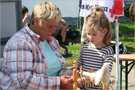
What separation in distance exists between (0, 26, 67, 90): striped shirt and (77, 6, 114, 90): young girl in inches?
19.7

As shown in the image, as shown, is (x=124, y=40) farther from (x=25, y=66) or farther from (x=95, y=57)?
(x=25, y=66)

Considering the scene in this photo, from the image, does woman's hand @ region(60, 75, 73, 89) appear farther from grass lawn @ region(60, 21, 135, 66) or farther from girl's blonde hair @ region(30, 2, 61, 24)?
grass lawn @ region(60, 21, 135, 66)

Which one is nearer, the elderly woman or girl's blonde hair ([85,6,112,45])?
the elderly woman

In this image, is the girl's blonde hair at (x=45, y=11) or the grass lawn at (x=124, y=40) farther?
the grass lawn at (x=124, y=40)

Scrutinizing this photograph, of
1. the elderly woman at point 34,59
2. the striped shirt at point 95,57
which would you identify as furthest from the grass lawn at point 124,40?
the elderly woman at point 34,59

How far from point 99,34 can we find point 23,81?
35.3 inches

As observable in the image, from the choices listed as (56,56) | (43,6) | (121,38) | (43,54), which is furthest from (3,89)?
(121,38)

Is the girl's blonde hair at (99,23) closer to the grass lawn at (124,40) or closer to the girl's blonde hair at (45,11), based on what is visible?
the girl's blonde hair at (45,11)

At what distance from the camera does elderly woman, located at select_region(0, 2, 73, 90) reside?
1709 mm

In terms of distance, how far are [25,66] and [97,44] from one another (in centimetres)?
85

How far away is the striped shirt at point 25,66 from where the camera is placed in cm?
170

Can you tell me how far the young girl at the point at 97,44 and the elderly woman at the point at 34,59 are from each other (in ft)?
1.22

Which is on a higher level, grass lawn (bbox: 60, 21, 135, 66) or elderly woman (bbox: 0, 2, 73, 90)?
elderly woman (bbox: 0, 2, 73, 90)

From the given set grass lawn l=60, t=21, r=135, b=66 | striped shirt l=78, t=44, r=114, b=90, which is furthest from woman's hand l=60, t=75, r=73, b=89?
grass lawn l=60, t=21, r=135, b=66
